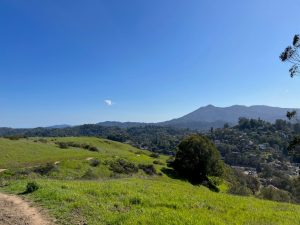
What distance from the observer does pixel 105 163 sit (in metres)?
56.9

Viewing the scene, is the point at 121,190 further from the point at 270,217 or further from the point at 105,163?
the point at 105,163

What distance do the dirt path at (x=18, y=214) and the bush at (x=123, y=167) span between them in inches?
1419

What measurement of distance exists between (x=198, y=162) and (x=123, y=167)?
1832 centimetres

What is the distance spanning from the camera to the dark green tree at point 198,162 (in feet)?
226

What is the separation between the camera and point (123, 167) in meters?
58.0

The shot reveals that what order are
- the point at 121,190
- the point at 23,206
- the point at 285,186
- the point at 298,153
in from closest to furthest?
the point at 23,206 < the point at 121,190 < the point at 298,153 < the point at 285,186

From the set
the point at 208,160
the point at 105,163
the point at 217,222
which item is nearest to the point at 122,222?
the point at 217,222

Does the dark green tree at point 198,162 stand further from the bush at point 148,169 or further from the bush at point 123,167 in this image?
the bush at point 123,167

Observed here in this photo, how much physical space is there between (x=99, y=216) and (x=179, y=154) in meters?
58.8

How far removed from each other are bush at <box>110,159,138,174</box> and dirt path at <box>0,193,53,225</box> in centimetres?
3604

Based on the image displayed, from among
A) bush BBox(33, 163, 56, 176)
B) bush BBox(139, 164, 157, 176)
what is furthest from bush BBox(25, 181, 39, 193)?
bush BBox(139, 164, 157, 176)

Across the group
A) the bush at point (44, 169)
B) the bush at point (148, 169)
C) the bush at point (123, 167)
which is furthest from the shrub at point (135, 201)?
the bush at point (148, 169)

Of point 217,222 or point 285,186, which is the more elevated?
point 217,222

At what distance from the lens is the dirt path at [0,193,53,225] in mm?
14166
